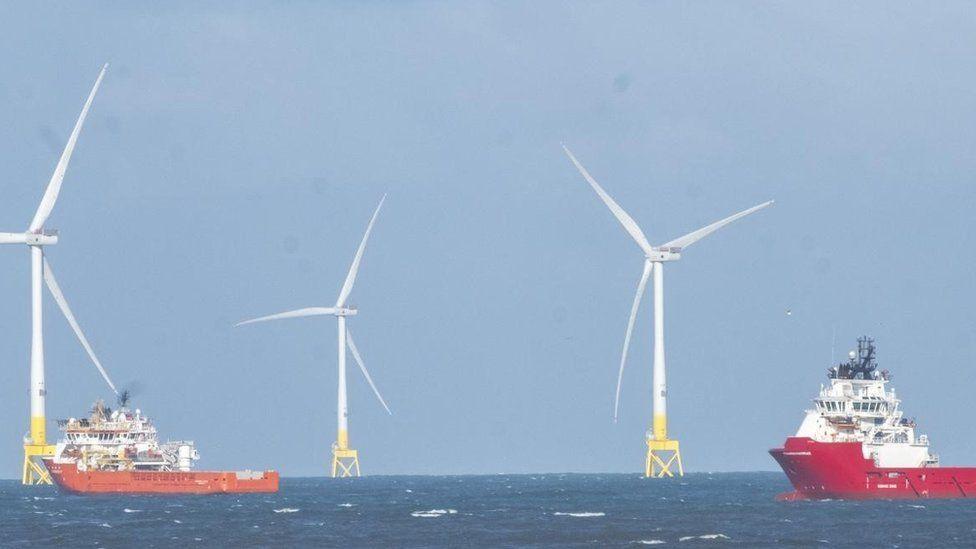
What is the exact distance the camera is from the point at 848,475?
15350cm

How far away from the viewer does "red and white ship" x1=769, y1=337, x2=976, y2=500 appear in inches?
6048

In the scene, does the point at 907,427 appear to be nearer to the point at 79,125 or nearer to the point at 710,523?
the point at 710,523

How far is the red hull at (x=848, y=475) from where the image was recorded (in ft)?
501

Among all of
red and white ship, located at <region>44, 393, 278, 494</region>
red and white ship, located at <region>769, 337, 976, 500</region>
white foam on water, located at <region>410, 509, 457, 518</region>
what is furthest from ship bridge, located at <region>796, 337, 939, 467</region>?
red and white ship, located at <region>44, 393, 278, 494</region>

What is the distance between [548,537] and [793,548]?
18.2 meters

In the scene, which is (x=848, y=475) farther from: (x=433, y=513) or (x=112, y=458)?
(x=112, y=458)

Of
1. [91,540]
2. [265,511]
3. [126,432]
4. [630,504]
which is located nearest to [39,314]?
[126,432]

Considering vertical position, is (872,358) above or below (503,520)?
above

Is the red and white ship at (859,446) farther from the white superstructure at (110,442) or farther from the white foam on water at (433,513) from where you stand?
the white superstructure at (110,442)

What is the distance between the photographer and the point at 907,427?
517 feet

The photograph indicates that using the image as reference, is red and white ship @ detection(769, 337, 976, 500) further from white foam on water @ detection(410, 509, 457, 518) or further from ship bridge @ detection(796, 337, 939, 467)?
white foam on water @ detection(410, 509, 457, 518)

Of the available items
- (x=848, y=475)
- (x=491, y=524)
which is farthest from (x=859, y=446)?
(x=491, y=524)

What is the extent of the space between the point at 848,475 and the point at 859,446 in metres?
2.74

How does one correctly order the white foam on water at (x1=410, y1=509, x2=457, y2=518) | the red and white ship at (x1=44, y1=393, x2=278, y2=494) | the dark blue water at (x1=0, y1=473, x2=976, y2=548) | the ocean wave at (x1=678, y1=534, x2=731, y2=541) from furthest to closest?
the red and white ship at (x1=44, y1=393, x2=278, y2=494), the white foam on water at (x1=410, y1=509, x2=457, y2=518), the ocean wave at (x1=678, y1=534, x2=731, y2=541), the dark blue water at (x1=0, y1=473, x2=976, y2=548)
